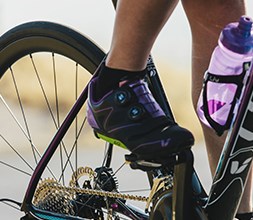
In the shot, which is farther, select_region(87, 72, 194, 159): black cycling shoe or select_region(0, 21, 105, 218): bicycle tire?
select_region(0, 21, 105, 218): bicycle tire

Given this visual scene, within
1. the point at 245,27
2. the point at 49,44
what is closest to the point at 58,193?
the point at 49,44

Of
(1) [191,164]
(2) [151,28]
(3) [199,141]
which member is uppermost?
(2) [151,28]

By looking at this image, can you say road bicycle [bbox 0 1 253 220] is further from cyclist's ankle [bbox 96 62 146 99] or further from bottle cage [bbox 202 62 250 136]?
cyclist's ankle [bbox 96 62 146 99]

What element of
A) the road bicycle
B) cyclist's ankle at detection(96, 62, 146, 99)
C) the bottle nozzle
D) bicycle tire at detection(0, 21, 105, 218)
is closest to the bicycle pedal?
the road bicycle

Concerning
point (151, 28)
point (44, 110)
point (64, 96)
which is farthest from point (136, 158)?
point (44, 110)

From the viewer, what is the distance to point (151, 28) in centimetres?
151

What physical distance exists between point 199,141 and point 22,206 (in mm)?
1469

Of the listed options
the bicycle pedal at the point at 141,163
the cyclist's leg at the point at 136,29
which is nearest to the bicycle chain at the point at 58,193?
the bicycle pedal at the point at 141,163

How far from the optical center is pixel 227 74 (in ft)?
4.82

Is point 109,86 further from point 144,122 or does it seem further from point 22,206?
point 22,206

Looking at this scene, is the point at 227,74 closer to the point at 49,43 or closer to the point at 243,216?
the point at 243,216

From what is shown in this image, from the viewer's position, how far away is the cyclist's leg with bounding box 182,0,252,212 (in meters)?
1.65

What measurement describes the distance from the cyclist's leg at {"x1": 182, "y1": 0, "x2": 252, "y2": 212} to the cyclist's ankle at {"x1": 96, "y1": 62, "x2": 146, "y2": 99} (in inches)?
7.4

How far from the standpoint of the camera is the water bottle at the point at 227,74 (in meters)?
1.46
